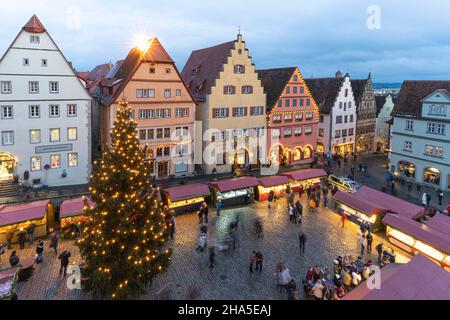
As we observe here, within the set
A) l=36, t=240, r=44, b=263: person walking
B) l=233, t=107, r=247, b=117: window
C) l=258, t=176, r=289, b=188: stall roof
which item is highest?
l=233, t=107, r=247, b=117: window

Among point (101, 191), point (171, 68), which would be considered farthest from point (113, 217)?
point (171, 68)

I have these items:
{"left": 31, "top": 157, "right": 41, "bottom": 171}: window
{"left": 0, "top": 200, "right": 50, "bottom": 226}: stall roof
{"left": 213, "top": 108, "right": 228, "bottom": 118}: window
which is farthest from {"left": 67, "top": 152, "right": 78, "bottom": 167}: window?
{"left": 213, "top": 108, "right": 228, "bottom": 118}: window

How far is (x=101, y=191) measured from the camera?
15.8m

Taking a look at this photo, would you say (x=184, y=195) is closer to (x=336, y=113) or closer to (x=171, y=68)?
(x=171, y=68)

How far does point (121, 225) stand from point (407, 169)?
38240 mm

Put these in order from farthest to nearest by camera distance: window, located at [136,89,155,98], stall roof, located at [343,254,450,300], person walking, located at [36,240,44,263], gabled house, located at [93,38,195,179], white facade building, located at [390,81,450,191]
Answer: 1. white facade building, located at [390,81,450,191]
2. window, located at [136,89,155,98]
3. gabled house, located at [93,38,195,179]
4. person walking, located at [36,240,44,263]
5. stall roof, located at [343,254,450,300]

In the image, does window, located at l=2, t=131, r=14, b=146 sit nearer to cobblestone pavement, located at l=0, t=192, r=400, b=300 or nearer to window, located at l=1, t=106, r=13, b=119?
window, located at l=1, t=106, r=13, b=119

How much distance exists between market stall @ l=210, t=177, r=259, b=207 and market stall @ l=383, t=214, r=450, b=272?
11855mm

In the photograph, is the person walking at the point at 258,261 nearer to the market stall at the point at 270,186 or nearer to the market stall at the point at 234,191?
the market stall at the point at 234,191

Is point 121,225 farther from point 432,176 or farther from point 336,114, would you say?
point 336,114

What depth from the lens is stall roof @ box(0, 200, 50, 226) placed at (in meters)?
22.0

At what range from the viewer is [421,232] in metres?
21.8

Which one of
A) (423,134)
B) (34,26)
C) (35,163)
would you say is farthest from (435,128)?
(35,163)

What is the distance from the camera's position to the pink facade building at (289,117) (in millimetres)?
45062
